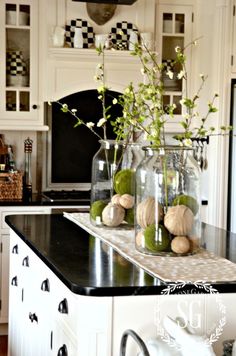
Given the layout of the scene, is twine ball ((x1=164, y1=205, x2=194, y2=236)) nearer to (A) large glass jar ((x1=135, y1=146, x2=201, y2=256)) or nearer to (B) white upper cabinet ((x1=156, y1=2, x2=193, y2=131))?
(A) large glass jar ((x1=135, y1=146, x2=201, y2=256))

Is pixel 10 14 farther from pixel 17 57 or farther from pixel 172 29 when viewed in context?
pixel 172 29

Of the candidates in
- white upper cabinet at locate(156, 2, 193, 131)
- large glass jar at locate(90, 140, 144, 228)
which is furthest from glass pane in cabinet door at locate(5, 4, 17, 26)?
large glass jar at locate(90, 140, 144, 228)

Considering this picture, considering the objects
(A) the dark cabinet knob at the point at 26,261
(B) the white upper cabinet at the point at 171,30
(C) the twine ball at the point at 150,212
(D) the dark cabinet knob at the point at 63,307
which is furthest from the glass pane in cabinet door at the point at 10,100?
(D) the dark cabinet knob at the point at 63,307

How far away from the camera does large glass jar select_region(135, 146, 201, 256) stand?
93.2 inches

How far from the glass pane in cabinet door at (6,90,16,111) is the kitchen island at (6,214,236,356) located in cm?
171

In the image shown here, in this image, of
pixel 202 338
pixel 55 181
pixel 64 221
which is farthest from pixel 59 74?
pixel 202 338

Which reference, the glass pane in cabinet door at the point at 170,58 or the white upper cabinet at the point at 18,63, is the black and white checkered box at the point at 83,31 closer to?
the white upper cabinet at the point at 18,63

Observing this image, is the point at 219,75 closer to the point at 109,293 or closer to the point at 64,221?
the point at 64,221

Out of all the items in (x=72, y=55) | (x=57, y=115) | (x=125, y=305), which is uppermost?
(x=72, y=55)

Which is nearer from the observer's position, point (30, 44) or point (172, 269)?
point (172, 269)

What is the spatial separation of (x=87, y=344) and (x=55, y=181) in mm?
3314

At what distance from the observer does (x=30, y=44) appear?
189 inches

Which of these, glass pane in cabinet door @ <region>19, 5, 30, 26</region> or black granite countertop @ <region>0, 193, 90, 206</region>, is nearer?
black granite countertop @ <region>0, 193, 90, 206</region>

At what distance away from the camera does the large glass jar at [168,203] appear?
7.77 ft
